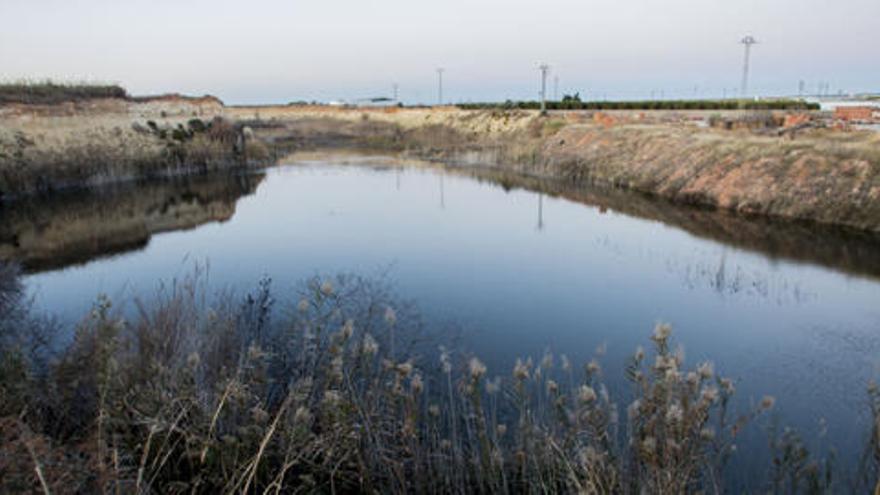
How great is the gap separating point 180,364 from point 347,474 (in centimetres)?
204

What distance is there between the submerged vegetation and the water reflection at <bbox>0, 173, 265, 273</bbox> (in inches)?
421

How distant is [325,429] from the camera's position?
17.6 feet

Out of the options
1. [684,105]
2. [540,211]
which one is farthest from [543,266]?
[684,105]

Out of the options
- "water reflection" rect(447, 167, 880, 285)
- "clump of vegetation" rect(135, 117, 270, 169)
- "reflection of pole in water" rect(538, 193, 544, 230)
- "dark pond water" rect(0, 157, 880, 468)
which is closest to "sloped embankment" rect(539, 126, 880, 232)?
"water reflection" rect(447, 167, 880, 285)

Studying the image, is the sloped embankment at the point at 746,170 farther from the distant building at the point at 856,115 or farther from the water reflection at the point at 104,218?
the water reflection at the point at 104,218

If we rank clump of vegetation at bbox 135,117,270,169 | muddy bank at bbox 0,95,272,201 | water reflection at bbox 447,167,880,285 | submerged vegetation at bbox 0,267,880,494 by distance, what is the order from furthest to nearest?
clump of vegetation at bbox 135,117,270,169
muddy bank at bbox 0,95,272,201
water reflection at bbox 447,167,880,285
submerged vegetation at bbox 0,267,880,494

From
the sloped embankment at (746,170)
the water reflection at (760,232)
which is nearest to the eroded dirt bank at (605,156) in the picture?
the sloped embankment at (746,170)

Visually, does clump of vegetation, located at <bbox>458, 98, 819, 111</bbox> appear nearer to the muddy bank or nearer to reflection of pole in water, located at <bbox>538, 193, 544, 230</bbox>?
reflection of pole in water, located at <bbox>538, 193, 544, 230</bbox>

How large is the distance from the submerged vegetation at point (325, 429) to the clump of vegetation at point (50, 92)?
4209 centimetres

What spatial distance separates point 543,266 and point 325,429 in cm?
1120

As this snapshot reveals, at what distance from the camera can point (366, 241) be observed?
18531 millimetres

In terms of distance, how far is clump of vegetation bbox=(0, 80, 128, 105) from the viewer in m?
42.0

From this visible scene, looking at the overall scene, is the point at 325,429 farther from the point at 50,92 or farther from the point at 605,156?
the point at 50,92

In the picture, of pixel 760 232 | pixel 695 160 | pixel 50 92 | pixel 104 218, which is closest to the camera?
pixel 760 232
